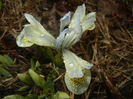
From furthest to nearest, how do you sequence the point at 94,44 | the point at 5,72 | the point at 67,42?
the point at 94,44
the point at 5,72
the point at 67,42

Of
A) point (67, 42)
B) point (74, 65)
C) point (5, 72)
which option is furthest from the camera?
point (5, 72)

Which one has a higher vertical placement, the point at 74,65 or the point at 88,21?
A: the point at 88,21

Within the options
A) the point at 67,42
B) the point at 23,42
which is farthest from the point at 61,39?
the point at 23,42

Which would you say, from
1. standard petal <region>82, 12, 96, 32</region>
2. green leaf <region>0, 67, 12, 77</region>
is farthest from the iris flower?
green leaf <region>0, 67, 12, 77</region>

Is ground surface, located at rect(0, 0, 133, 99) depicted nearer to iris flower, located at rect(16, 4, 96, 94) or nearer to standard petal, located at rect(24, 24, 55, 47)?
iris flower, located at rect(16, 4, 96, 94)

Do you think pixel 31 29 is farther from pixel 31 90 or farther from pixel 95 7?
pixel 95 7

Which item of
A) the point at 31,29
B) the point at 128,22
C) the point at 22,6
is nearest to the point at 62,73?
the point at 31,29

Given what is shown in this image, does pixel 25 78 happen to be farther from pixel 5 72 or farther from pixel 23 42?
pixel 23 42
